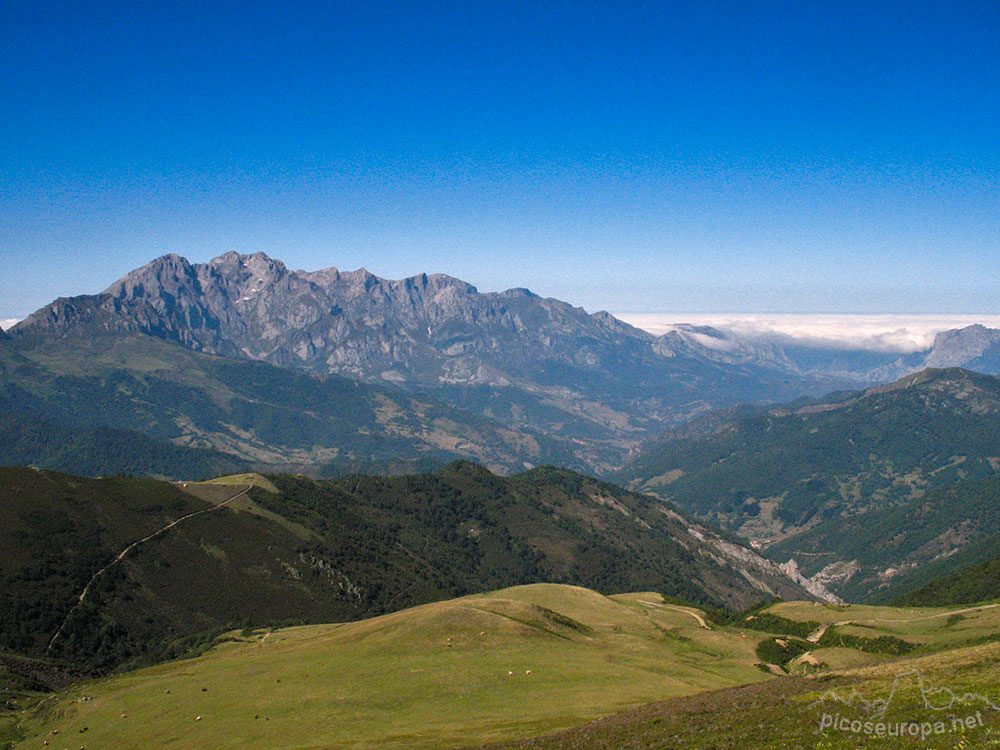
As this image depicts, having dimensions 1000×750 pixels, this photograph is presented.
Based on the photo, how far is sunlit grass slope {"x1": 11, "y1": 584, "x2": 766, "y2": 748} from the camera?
64500mm

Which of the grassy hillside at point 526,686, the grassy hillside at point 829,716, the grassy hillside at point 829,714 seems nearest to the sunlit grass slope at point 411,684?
the grassy hillside at point 526,686

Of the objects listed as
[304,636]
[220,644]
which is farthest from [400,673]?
[220,644]

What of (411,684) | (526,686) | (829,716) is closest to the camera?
(829,716)

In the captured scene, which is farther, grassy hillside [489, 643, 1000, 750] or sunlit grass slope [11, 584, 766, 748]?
sunlit grass slope [11, 584, 766, 748]

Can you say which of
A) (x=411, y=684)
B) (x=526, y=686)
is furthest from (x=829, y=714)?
(x=411, y=684)

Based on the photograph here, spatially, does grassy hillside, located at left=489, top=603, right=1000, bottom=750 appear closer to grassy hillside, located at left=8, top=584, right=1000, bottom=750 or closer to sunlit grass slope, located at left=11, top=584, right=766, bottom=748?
grassy hillside, located at left=8, top=584, right=1000, bottom=750

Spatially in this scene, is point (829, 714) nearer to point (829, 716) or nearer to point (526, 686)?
point (829, 716)

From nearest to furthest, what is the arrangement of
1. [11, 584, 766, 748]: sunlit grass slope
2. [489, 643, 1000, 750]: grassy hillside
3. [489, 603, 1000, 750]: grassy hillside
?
[489, 643, 1000, 750]: grassy hillside < [489, 603, 1000, 750]: grassy hillside < [11, 584, 766, 748]: sunlit grass slope

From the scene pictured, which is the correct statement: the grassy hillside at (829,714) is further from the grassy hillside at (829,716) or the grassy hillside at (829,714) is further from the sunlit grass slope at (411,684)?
the sunlit grass slope at (411,684)

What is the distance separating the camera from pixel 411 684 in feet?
249

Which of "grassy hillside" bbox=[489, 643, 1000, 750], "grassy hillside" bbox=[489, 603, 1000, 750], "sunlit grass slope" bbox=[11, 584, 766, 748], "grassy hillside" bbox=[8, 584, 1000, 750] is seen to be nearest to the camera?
"grassy hillside" bbox=[489, 643, 1000, 750]

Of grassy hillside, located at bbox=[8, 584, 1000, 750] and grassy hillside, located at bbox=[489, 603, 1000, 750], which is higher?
grassy hillside, located at bbox=[489, 603, 1000, 750]

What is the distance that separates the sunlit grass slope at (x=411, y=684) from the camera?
64.5 m

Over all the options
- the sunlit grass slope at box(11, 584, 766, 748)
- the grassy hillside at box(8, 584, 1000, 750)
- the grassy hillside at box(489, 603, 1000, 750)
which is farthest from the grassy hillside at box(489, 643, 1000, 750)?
the sunlit grass slope at box(11, 584, 766, 748)
